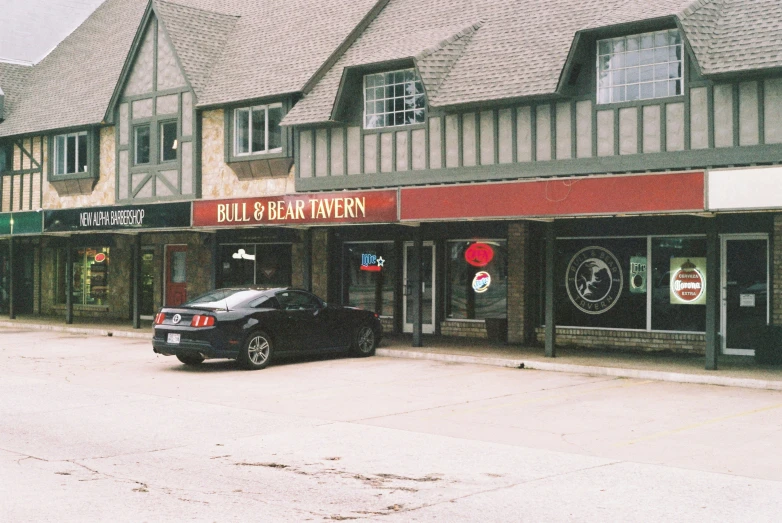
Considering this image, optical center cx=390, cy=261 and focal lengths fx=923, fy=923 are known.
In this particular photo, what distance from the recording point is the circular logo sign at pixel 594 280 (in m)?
19.2

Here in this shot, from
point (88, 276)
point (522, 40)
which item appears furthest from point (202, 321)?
point (88, 276)

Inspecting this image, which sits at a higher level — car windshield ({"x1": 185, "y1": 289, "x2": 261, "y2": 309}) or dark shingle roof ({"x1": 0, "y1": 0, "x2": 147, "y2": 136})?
dark shingle roof ({"x1": 0, "y1": 0, "x2": 147, "y2": 136})

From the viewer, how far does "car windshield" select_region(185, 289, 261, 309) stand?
53.4 ft

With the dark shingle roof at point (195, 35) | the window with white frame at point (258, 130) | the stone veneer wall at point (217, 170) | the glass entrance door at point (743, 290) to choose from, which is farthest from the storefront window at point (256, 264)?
the glass entrance door at point (743, 290)

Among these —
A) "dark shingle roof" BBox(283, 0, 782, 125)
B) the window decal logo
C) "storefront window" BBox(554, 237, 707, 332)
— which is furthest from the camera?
"storefront window" BBox(554, 237, 707, 332)

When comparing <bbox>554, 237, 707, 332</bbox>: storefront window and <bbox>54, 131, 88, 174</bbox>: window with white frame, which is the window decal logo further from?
<bbox>54, 131, 88, 174</bbox>: window with white frame

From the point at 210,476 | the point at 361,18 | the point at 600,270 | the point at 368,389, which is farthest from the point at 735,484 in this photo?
the point at 361,18

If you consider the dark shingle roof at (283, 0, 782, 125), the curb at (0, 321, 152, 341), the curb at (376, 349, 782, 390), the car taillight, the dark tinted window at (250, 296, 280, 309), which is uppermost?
the dark shingle roof at (283, 0, 782, 125)

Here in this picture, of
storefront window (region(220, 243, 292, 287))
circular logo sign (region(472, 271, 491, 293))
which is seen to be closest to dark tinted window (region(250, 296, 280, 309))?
Result: circular logo sign (region(472, 271, 491, 293))

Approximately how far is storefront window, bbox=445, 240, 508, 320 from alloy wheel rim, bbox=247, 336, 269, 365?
645 centimetres

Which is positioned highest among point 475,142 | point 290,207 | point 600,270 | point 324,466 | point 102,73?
point 102,73

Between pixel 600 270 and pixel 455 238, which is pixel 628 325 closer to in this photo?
pixel 600 270

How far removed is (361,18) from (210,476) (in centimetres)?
1735

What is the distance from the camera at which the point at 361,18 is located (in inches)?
924
